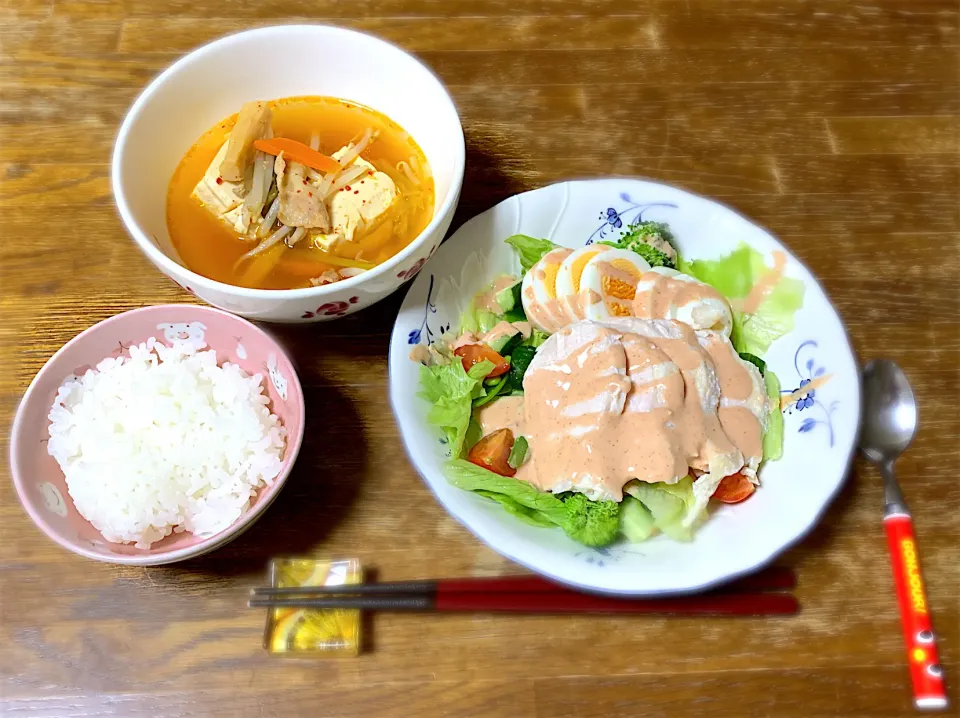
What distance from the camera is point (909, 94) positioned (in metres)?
2.26

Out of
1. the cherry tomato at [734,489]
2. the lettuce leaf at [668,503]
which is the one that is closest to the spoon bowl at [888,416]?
the cherry tomato at [734,489]

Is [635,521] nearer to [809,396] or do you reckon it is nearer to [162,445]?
[809,396]

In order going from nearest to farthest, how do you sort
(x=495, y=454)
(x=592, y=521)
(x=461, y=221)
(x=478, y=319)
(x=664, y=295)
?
1. (x=592, y=521)
2. (x=495, y=454)
3. (x=664, y=295)
4. (x=478, y=319)
5. (x=461, y=221)

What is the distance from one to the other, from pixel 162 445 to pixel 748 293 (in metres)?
1.43

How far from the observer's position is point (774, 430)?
1.57m

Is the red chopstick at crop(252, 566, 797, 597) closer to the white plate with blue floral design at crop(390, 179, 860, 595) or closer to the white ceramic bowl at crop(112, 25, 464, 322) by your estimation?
the white plate with blue floral design at crop(390, 179, 860, 595)

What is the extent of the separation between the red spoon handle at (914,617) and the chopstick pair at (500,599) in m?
0.24

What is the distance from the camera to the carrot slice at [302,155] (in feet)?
5.49

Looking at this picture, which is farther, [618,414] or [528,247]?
[528,247]

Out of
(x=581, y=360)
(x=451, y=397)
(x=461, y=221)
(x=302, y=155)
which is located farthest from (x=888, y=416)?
A: (x=302, y=155)

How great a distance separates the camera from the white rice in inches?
55.7

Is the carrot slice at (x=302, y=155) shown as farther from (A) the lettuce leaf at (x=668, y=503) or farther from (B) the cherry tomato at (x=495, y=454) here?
(A) the lettuce leaf at (x=668, y=503)

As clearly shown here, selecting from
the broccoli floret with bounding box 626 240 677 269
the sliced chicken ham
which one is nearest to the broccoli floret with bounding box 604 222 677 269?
the broccoli floret with bounding box 626 240 677 269

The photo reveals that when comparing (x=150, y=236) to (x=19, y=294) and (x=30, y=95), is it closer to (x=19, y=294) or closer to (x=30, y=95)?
(x=19, y=294)
